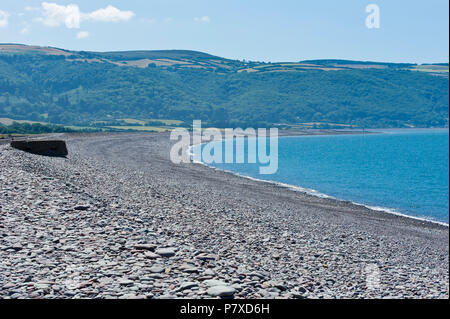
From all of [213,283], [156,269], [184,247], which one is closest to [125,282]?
[156,269]

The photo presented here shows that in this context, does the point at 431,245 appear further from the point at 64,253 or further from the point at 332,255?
the point at 64,253

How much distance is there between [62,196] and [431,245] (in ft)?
57.7

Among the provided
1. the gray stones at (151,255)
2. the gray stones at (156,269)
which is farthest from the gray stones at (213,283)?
the gray stones at (151,255)

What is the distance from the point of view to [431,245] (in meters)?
23.6

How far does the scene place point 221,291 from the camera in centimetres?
873

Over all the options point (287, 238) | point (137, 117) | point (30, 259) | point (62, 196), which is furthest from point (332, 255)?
point (137, 117)

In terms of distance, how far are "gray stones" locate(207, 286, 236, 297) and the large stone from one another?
27302 millimetres

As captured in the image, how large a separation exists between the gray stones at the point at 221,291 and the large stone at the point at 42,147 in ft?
89.6

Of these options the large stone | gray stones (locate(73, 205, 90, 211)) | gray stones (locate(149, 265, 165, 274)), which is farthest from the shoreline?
the large stone

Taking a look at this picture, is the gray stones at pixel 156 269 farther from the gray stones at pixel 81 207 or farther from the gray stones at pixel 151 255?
the gray stones at pixel 81 207

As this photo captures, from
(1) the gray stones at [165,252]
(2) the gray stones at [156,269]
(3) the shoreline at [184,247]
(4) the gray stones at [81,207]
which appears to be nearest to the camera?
(3) the shoreline at [184,247]

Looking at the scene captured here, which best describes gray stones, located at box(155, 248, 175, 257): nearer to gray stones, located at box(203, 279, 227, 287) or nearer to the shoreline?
the shoreline

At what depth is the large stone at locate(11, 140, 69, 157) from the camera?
32.7 meters

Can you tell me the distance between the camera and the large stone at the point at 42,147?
3266 centimetres
